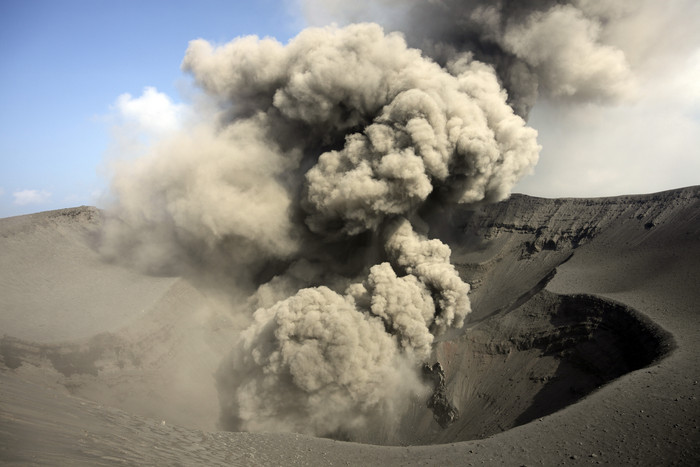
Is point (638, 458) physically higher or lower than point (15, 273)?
lower

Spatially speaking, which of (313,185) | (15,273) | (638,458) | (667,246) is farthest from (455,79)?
(15,273)

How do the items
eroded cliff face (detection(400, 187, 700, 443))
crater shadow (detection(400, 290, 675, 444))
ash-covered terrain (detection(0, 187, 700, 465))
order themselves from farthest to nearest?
eroded cliff face (detection(400, 187, 700, 443))
crater shadow (detection(400, 290, 675, 444))
ash-covered terrain (detection(0, 187, 700, 465))

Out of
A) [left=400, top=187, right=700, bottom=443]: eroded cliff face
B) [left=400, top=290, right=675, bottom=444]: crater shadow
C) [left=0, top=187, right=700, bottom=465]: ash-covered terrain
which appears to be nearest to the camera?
[left=0, top=187, right=700, bottom=465]: ash-covered terrain

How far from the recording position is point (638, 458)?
890 cm

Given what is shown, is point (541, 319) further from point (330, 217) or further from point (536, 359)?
point (330, 217)

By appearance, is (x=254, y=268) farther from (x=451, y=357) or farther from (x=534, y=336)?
(x=534, y=336)

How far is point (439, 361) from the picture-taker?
19922mm

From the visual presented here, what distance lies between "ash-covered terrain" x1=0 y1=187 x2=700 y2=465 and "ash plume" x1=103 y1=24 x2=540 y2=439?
132cm

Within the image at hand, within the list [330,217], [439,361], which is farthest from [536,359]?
[330,217]

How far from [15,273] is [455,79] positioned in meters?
20.5

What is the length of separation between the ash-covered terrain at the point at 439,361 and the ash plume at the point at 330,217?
1317 mm

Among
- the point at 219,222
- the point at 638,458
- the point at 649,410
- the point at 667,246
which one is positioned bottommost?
the point at 638,458

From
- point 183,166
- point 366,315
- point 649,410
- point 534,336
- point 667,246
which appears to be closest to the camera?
point 649,410

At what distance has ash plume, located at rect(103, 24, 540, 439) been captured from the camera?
16.3m
